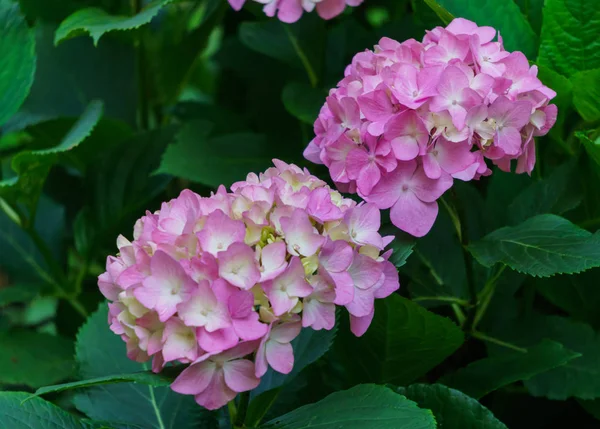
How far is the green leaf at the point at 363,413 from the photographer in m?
0.59

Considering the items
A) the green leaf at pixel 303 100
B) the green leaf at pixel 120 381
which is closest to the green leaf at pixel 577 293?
the green leaf at pixel 303 100

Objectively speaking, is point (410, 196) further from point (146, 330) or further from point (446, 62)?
point (146, 330)

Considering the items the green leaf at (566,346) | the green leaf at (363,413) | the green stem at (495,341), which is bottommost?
the green leaf at (566,346)

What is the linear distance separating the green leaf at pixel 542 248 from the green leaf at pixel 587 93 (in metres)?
0.15

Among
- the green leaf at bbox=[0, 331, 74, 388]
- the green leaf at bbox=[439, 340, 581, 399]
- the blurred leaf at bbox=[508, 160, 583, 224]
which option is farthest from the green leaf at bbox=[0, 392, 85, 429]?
the blurred leaf at bbox=[508, 160, 583, 224]

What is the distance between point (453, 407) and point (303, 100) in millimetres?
433

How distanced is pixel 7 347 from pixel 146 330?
0.57 meters

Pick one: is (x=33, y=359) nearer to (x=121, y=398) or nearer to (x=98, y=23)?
(x=121, y=398)

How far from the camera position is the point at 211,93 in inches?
62.4

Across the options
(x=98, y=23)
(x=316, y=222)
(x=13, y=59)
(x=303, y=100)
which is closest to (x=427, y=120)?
(x=316, y=222)

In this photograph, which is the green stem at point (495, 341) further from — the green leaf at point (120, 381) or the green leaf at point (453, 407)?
the green leaf at point (120, 381)

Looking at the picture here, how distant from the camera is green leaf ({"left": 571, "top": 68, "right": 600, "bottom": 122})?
0.77m

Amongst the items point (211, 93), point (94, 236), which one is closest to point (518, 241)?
point (94, 236)

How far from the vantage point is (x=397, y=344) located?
0.75m
